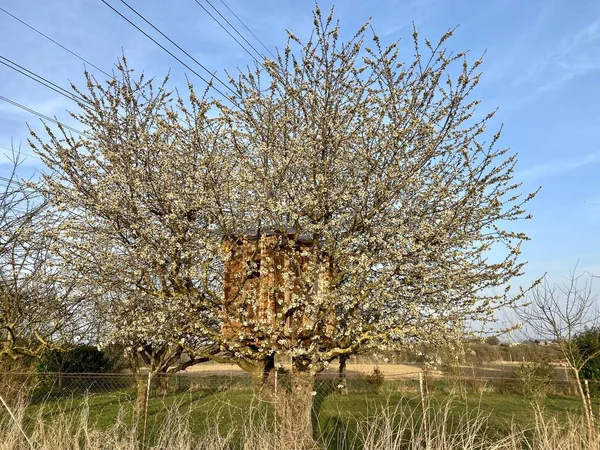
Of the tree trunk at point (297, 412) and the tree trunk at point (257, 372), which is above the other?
the tree trunk at point (257, 372)

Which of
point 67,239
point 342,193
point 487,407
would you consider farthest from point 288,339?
point 487,407

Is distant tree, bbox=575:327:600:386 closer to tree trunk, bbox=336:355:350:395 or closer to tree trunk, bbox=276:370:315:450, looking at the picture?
tree trunk, bbox=336:355:350:395

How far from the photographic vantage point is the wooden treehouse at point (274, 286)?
6.29 metres

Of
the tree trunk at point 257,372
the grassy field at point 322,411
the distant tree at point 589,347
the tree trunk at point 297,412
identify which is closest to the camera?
the tree trunk at point 297,412

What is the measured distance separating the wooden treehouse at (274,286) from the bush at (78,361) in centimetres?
1203

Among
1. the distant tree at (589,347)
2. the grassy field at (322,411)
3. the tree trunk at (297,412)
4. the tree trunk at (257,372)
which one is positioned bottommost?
the grassy field at (322,411)

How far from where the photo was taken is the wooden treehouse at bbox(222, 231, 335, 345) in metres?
6.29

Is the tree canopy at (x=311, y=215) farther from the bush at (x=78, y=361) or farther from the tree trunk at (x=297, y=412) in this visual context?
the bush at (x=78, y=361)

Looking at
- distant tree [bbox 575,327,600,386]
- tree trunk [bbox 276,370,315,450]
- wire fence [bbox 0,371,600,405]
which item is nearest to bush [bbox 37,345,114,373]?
wire fence [bbox 0,371,600,405]

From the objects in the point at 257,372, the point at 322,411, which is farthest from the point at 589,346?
the point at 257,372

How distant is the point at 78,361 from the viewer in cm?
1695

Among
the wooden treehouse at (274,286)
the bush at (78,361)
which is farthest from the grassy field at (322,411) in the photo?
the bush at (78,361)

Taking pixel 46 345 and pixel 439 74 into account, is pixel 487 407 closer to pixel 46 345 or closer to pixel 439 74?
pixel 439 74

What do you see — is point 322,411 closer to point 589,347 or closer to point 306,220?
point 306,220
